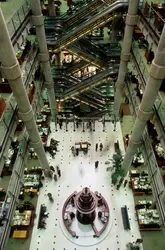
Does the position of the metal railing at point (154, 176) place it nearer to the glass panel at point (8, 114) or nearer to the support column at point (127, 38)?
the support column at point (127, 38)

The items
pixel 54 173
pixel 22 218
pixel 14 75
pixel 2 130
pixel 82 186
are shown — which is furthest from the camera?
pixel 54 173

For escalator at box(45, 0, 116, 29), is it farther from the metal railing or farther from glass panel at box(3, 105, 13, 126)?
the metal railing

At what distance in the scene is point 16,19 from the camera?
1069 cm

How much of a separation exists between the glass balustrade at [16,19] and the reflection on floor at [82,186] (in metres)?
9.49

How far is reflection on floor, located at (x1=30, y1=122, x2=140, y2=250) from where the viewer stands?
1195cm

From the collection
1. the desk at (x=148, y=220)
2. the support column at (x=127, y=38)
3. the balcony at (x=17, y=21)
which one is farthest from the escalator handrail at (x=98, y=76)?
the desk at (x=148, y=220)

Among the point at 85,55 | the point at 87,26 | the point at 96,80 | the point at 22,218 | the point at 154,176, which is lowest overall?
the point at 22,218

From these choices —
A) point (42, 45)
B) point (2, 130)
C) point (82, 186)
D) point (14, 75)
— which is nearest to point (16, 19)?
point (42, 45)

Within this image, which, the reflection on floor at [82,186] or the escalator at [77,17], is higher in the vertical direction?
the escalator at [77,17]

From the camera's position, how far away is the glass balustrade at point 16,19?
1011 centimetres

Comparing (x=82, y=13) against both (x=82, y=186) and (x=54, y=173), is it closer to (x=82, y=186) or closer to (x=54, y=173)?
(x=54, y=173)

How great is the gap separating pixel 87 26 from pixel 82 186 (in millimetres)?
11141

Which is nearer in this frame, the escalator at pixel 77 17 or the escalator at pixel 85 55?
the escalator at pixel 77 17

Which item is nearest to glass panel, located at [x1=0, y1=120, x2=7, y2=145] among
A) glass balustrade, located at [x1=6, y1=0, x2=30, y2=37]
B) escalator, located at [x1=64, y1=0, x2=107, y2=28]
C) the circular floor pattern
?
glass balustrade, located at [x1=6, y1=0, x2=30, y2=37]
